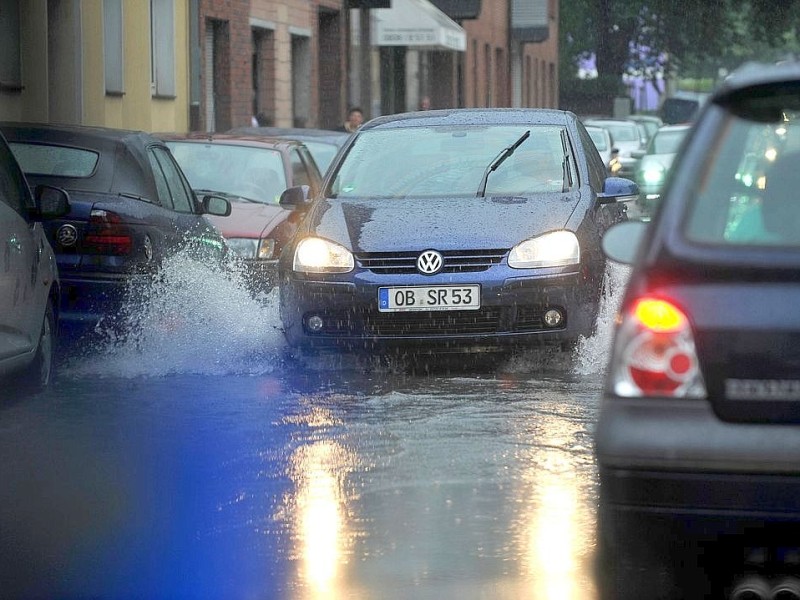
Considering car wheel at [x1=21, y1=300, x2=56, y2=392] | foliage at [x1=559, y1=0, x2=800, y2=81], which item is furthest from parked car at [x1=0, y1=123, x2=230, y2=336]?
foliage at [x1=559, y1=0, x2=800, y2=81]

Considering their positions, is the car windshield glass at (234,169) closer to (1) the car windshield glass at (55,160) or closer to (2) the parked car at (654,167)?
(1) the car windshield glass at (55,160)

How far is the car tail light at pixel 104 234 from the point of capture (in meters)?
10.6

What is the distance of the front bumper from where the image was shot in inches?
379

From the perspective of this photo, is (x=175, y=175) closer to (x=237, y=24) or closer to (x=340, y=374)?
(x=340, y=374)

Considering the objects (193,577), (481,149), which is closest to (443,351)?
(481,149)

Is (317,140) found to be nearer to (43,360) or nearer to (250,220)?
(250,220)

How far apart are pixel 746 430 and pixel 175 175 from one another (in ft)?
28.8

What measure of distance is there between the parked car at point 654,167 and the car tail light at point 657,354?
65.0 feet

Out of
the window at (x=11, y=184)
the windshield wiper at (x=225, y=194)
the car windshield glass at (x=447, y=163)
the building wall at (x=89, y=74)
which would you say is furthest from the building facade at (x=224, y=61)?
the window at (x=11, y=184)

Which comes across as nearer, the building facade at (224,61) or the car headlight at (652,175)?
the building facade at (224,61)

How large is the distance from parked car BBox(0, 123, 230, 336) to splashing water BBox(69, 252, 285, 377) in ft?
0.54

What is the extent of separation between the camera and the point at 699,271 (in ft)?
14.0

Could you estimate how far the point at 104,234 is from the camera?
418 inches

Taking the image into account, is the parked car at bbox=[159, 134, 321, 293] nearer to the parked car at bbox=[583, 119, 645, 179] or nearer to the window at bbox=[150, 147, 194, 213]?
the window at bbox=[150, 147, 194, 213]
